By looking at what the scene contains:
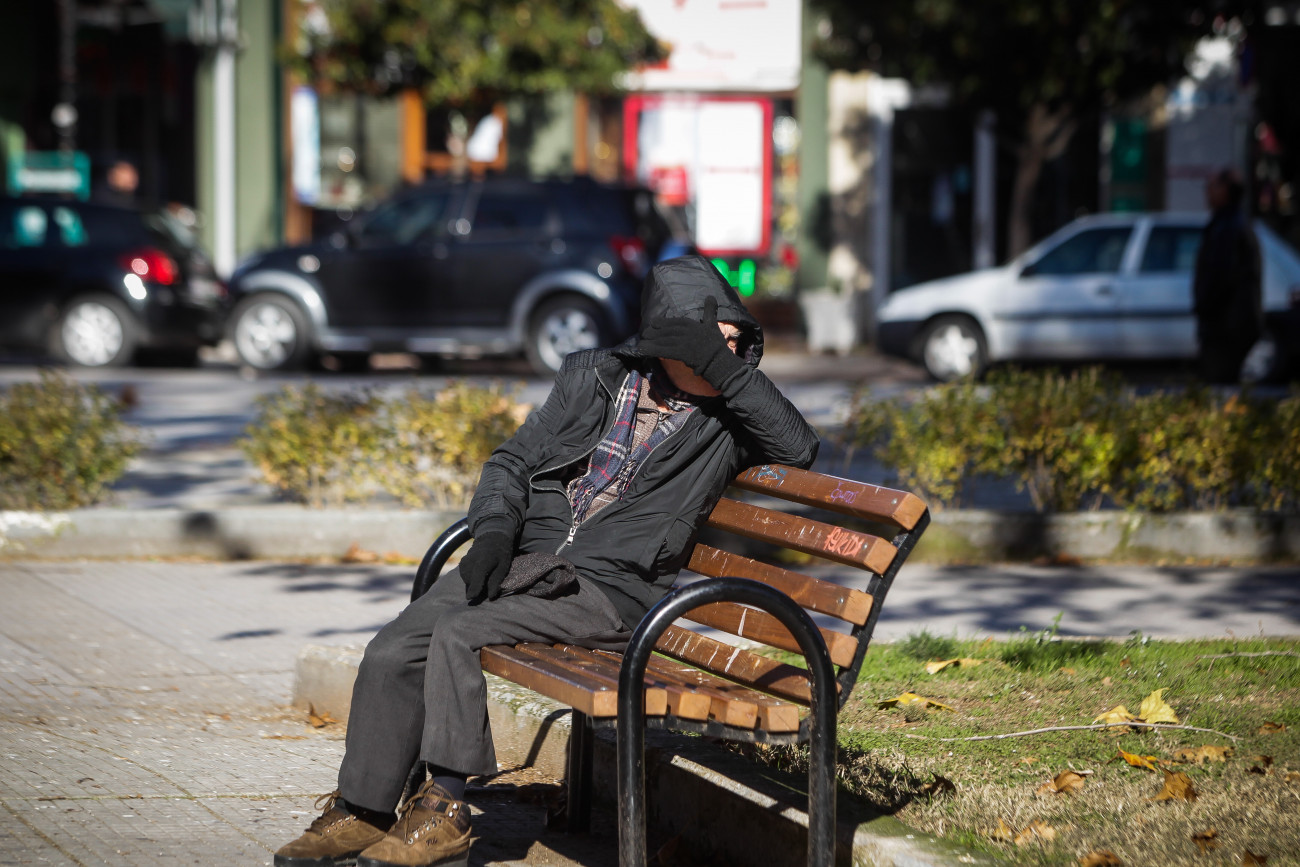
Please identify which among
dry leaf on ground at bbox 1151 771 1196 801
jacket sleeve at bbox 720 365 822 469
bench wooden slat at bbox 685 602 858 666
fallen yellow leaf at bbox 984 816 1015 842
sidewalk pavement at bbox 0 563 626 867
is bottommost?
sidewalk pavement at bbox 0 563 626 867

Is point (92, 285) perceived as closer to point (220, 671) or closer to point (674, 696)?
point (220, 671)

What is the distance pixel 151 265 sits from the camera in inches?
610

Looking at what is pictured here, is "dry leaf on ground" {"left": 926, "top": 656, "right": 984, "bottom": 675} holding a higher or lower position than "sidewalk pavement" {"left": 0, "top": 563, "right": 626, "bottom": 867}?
higher

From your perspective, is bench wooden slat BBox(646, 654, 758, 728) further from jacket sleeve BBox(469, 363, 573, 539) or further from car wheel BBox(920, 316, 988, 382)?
car wheel BBox(920, 316, 988, 382)

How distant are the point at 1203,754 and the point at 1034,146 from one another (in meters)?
14.2

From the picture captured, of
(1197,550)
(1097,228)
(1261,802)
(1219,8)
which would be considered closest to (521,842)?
(1261,802)

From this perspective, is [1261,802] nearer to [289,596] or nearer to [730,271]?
[289,596]

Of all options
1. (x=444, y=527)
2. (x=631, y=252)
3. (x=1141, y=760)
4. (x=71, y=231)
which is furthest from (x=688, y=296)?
(x=71, y=231)

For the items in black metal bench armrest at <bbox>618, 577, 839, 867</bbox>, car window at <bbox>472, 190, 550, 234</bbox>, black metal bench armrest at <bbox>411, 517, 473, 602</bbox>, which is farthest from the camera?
car window at <bbox>472, 190, 550, 234</bbox>

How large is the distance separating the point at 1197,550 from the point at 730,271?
48.4 ft

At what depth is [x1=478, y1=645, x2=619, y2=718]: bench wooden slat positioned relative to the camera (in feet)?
10.1

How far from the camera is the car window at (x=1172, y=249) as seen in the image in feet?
48.3

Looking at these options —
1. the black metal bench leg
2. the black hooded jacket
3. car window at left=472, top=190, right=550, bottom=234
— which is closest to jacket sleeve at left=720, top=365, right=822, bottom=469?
the black hooded jacket

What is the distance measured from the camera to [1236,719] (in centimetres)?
402
